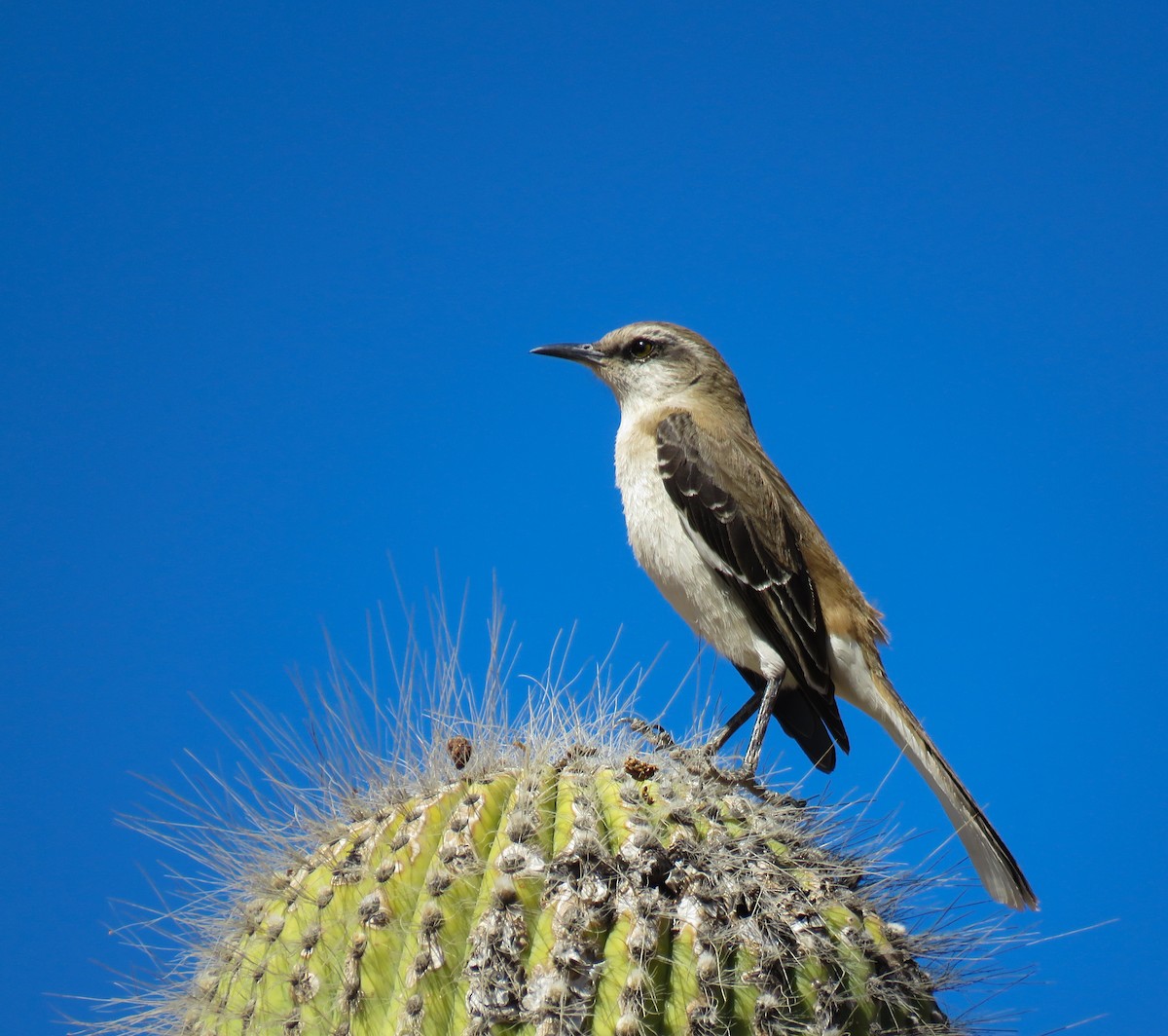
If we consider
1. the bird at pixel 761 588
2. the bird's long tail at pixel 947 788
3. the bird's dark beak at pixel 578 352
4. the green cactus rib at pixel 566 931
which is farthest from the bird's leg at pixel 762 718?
the bird's dark beak at pixel 578 352

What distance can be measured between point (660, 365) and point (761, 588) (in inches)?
72.6

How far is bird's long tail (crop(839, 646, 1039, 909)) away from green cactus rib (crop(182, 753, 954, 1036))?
1715 mm

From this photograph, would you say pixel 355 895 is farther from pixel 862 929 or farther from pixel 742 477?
pixel 742 477

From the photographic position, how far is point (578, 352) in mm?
6785

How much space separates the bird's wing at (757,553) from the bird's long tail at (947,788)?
34 cm

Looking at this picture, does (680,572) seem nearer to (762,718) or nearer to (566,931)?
(762,718)

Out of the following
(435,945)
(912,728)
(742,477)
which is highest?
(742,477)

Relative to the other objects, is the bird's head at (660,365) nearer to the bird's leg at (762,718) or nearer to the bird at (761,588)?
the bird at (761,588)

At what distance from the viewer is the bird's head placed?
21.6 feet

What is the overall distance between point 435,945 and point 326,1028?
374mm

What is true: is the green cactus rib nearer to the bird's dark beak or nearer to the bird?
the bird

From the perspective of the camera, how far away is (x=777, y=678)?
535cm

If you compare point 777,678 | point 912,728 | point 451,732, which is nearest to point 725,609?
point 777,678

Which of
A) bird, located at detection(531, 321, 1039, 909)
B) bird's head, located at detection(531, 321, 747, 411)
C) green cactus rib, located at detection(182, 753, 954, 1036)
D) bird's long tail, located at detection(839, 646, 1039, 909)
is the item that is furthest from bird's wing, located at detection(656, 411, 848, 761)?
green cactus rib, located at detection(182, 753, 954, 1036)
